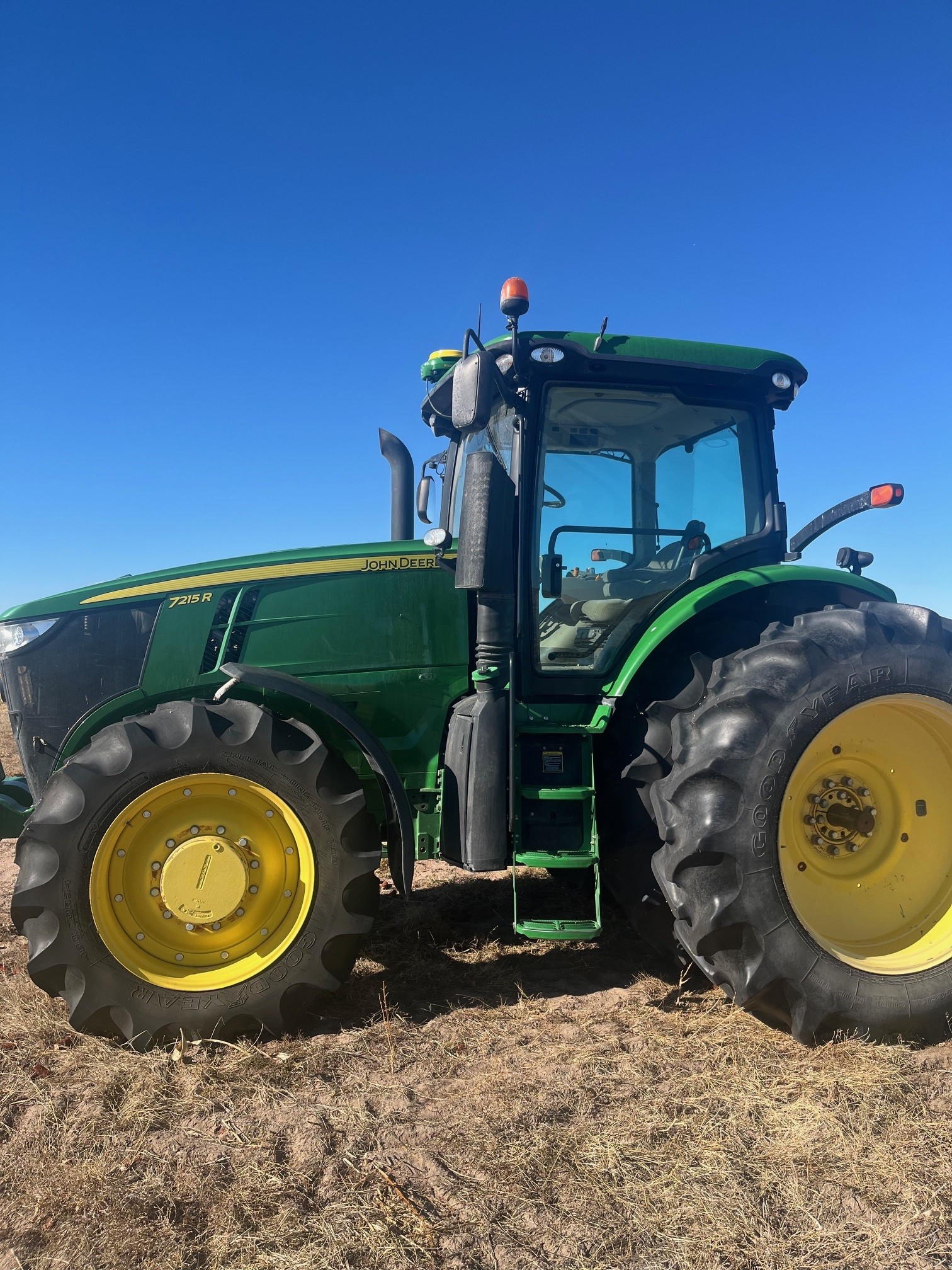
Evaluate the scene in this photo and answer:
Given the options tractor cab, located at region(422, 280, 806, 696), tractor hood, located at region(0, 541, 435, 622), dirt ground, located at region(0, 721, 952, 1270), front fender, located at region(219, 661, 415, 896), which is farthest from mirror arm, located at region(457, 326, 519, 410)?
dirt ground, located at region(0, 721, 952, 1270)

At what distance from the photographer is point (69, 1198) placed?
2.13m

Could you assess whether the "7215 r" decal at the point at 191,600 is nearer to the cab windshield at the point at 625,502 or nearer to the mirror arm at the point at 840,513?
the cab windshield at the point at 625,502

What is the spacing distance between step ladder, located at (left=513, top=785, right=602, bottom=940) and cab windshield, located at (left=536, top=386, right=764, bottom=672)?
1.84 feet

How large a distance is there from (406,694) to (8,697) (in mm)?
1613

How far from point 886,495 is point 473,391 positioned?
1.85 meters

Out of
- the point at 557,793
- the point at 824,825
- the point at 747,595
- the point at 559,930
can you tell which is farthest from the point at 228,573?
the point at 824,825

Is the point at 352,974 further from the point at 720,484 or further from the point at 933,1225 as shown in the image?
the point at 720,484

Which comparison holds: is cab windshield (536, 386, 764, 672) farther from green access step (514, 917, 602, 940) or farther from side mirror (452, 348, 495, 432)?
green access step (514, 917, 602, 940)

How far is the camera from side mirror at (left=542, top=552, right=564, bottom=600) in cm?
359

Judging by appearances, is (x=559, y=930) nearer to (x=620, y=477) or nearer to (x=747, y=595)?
(x=747, y=595)

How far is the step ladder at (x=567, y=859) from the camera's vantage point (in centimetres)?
312

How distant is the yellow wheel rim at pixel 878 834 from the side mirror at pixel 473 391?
1.71 meters

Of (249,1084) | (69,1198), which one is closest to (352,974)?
A: (249,1084)

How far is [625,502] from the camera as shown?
12.5 feet
